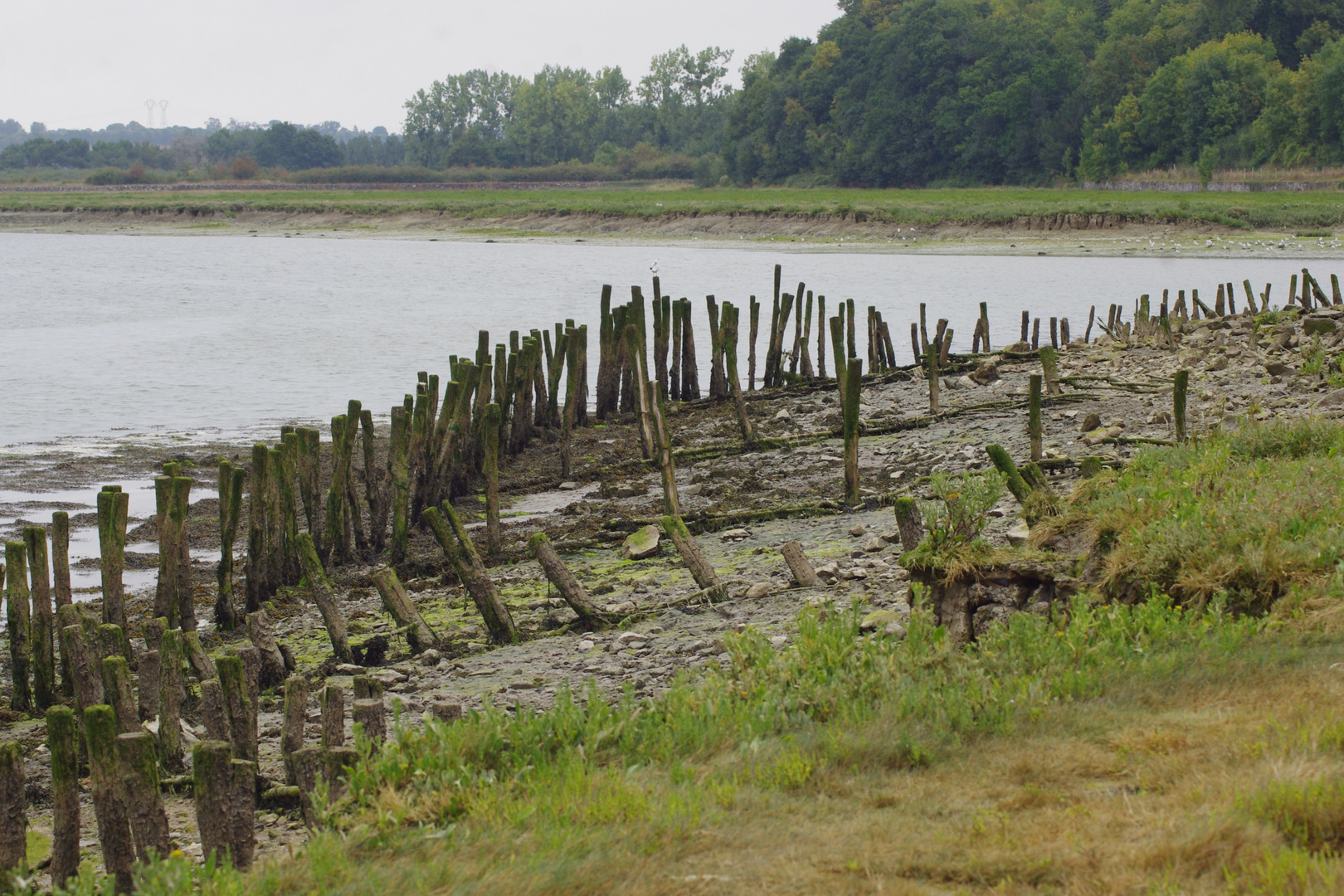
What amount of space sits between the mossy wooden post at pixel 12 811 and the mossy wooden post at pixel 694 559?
14.8 feet

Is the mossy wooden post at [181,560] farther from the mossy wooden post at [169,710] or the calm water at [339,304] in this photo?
the calm water at [339,304]

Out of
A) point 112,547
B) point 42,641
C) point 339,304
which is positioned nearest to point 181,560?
point 112,547

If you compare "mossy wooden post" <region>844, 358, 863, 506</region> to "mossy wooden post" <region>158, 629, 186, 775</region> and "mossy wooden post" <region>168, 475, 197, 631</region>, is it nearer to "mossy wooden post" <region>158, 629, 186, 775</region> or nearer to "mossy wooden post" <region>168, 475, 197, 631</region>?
"mossy wooden post" <region>168, 475, 197, 631</region>

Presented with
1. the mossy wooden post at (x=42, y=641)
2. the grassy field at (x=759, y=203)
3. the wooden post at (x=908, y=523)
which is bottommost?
the mossy wooden post at (x=42, y=641)

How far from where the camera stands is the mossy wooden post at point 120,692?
636cm

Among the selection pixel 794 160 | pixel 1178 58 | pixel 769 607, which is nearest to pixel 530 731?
pixel 769 607

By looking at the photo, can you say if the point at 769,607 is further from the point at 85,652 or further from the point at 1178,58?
the point at 1178,58

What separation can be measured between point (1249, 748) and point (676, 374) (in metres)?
16.0

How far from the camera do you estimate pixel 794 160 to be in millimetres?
103688

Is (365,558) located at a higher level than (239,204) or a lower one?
lower

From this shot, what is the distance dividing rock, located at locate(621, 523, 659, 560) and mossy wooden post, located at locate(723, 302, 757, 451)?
3.95 m

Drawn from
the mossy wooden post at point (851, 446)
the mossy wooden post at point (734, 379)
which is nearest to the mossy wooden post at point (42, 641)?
the mossy wooden post at point (851, 446)

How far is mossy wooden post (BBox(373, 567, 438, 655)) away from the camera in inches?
336

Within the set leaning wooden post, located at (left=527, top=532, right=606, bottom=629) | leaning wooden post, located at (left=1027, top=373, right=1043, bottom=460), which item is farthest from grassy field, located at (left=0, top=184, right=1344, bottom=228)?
leaning wooden post, located at (left=527, top=532, right=606, bottom=629)
